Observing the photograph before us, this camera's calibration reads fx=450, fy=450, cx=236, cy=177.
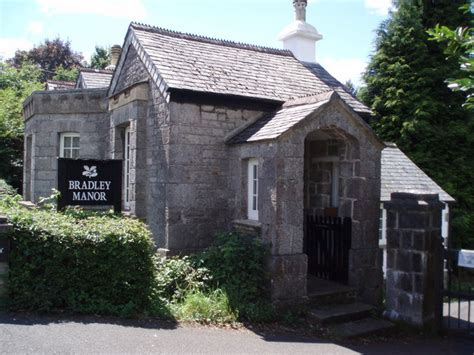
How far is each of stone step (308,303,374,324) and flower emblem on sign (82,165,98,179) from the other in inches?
174

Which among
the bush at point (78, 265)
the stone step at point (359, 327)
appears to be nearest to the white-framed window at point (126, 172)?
the bush at point (78, 265)

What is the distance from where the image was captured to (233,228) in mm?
8531

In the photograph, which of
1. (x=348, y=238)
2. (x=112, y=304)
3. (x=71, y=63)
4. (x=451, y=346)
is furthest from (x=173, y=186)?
(x=71, y=63)

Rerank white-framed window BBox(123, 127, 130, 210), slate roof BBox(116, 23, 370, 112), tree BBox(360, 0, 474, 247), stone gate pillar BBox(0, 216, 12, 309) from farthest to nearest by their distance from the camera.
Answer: tree BBox(360, 0, 474, 247), white-framed window BBox(123, 127, 130, 210), slate roof BBox(116, 23, 370, 112), stone gate pillar BBox(0, 216, 12, 309)

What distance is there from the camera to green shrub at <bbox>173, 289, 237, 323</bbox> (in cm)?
665

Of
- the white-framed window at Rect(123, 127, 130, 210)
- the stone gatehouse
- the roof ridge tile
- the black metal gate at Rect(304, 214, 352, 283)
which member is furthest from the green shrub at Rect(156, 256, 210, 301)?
the roof ridge tile

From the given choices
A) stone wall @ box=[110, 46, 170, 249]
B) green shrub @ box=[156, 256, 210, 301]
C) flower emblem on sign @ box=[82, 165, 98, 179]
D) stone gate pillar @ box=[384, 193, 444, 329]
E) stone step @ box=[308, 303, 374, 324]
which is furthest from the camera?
stone wall @ box=[110, 46, 170, 249]

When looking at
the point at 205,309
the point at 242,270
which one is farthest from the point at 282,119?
the point at 205,309

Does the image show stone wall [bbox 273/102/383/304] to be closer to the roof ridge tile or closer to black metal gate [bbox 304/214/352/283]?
black metal gate [bbox 304/214/352/283]

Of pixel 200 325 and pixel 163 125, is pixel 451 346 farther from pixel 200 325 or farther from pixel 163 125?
pixel 163 125

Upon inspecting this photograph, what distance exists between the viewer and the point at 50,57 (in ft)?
118

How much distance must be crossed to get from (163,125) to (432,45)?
39.9ft

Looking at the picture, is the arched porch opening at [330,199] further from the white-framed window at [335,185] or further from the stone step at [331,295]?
the stone step at [331,295]

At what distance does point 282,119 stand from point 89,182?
361 centimetres
